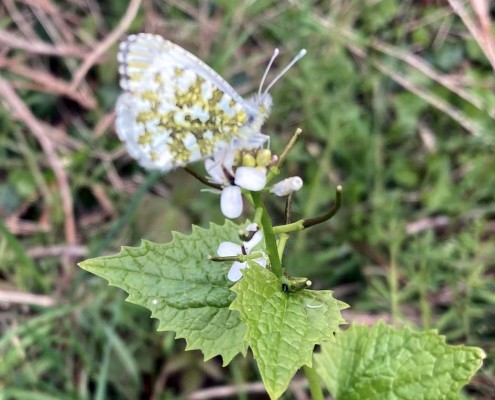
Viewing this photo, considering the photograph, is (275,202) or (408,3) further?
(408,3)

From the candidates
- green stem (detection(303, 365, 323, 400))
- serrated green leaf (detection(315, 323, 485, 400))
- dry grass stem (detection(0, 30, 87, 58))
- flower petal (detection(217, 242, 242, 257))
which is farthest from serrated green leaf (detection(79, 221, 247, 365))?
dry grass stem (detection(0, 30, 87, 58))

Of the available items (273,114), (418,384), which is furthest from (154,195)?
(418,384)

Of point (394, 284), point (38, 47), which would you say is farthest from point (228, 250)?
point (38, 47)

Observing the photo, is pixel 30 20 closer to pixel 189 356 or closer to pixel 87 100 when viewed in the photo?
pixel 87 100

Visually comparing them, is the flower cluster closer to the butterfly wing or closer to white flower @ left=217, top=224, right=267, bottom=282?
white flower @ left=217, top=224, right=267, bottom=282

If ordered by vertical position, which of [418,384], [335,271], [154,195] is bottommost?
[335,271]

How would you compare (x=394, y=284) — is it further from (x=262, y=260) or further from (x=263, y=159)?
(x=263, y=159)

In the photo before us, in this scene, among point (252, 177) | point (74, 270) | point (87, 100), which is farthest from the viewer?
point (87, 100)

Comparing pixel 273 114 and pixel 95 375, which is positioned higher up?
pixel 273 114
